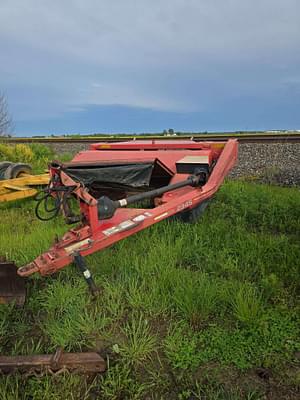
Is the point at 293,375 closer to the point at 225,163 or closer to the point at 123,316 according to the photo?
the point at 123,316

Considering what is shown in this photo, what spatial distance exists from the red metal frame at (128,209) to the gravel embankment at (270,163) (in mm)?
2751

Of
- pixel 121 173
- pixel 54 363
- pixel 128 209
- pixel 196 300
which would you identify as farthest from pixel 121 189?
pixel 54 363

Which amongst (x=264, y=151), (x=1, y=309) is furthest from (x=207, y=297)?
(x=264, y=151)

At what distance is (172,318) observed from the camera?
8.75ft

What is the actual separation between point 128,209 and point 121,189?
816 mm

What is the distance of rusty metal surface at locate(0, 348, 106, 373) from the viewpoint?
2.16 metres

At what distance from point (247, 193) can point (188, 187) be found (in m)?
1.96

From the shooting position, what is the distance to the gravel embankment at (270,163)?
22.2ft

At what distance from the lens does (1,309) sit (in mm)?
2873

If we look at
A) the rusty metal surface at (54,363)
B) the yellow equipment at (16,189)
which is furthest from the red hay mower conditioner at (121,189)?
the yellow equipment at (16,189)

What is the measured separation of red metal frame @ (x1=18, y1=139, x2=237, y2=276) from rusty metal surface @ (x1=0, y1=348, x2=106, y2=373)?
0.60 m

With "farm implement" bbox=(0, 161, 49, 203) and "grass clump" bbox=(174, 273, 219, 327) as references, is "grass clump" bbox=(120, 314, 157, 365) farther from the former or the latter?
"farm implement" bbox=(0, 161, 49, 203)

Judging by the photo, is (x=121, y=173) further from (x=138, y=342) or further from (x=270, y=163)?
(x=270, y=163)

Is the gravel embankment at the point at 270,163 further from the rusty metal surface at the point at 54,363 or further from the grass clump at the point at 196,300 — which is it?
the rusty metal surface at the point at 54,363
